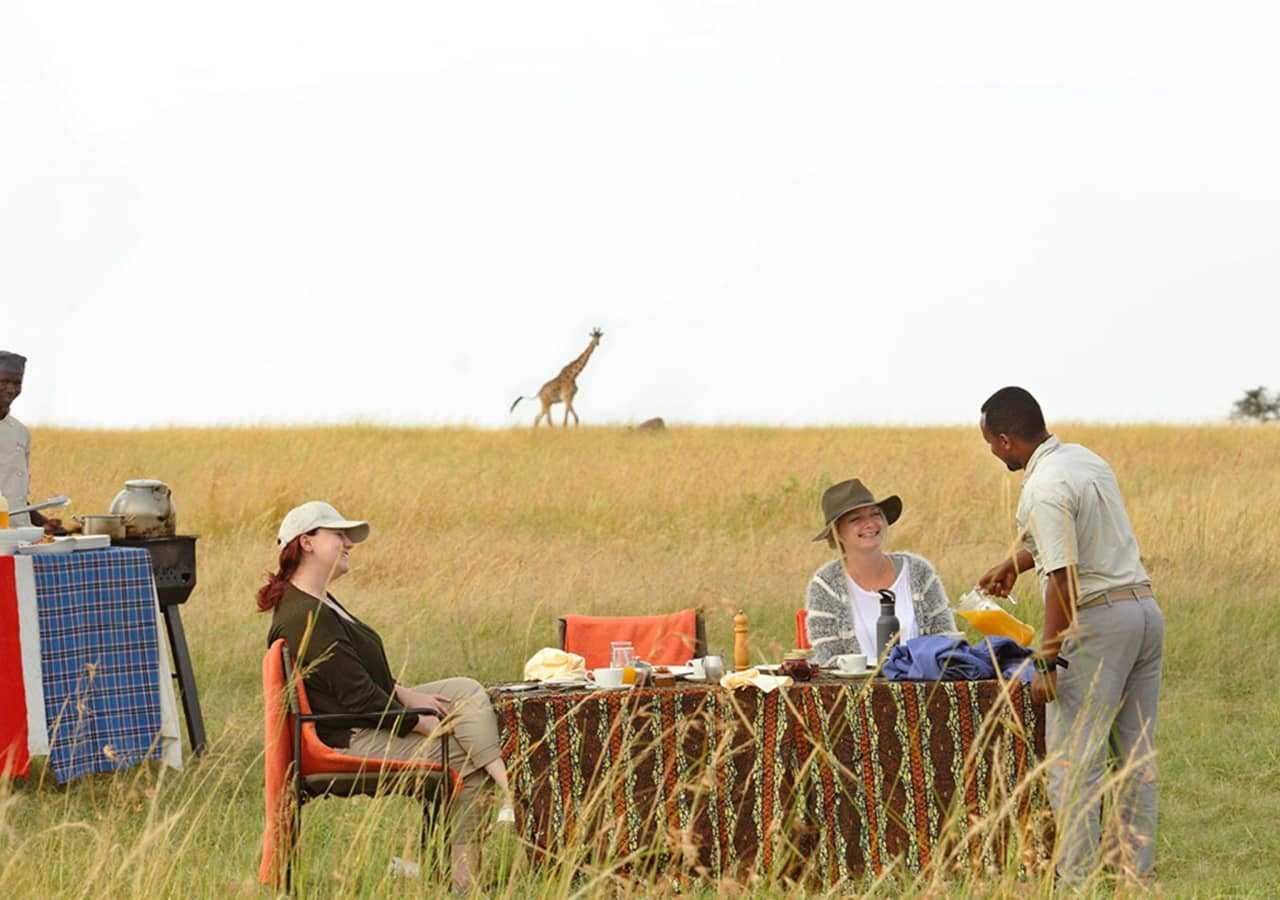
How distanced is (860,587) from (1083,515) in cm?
98

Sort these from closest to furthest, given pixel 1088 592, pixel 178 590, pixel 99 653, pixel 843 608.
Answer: pixel 1088 592, pixel 843 608, pixel 99 653, pixel 178 590

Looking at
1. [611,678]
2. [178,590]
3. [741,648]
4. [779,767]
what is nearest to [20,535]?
[178,590]

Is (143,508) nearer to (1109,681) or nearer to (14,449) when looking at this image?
(14,449)

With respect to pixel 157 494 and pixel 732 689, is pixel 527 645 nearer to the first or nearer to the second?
pixel 157 494

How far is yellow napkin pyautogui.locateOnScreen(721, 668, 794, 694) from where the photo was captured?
4176 mm

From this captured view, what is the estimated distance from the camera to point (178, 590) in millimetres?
6391

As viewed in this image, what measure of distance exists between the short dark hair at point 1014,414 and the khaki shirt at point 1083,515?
66mm

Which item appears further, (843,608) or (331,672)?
(843,608)

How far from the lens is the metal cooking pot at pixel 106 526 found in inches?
244

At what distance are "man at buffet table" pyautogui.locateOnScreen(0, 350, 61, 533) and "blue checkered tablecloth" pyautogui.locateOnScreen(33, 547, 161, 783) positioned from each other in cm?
48

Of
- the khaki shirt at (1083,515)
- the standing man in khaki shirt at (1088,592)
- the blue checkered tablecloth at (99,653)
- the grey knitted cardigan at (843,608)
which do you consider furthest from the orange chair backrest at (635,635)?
the blue checkered tablecloth at (99,653)

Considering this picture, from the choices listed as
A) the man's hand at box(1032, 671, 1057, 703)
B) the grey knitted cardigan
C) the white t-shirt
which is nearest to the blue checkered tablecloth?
the grey knitted cardigan

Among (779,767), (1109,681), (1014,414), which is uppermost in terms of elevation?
(1014,414)

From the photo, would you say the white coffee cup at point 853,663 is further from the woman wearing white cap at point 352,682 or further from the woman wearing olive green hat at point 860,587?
the woman wearing white cap at point 352,682
